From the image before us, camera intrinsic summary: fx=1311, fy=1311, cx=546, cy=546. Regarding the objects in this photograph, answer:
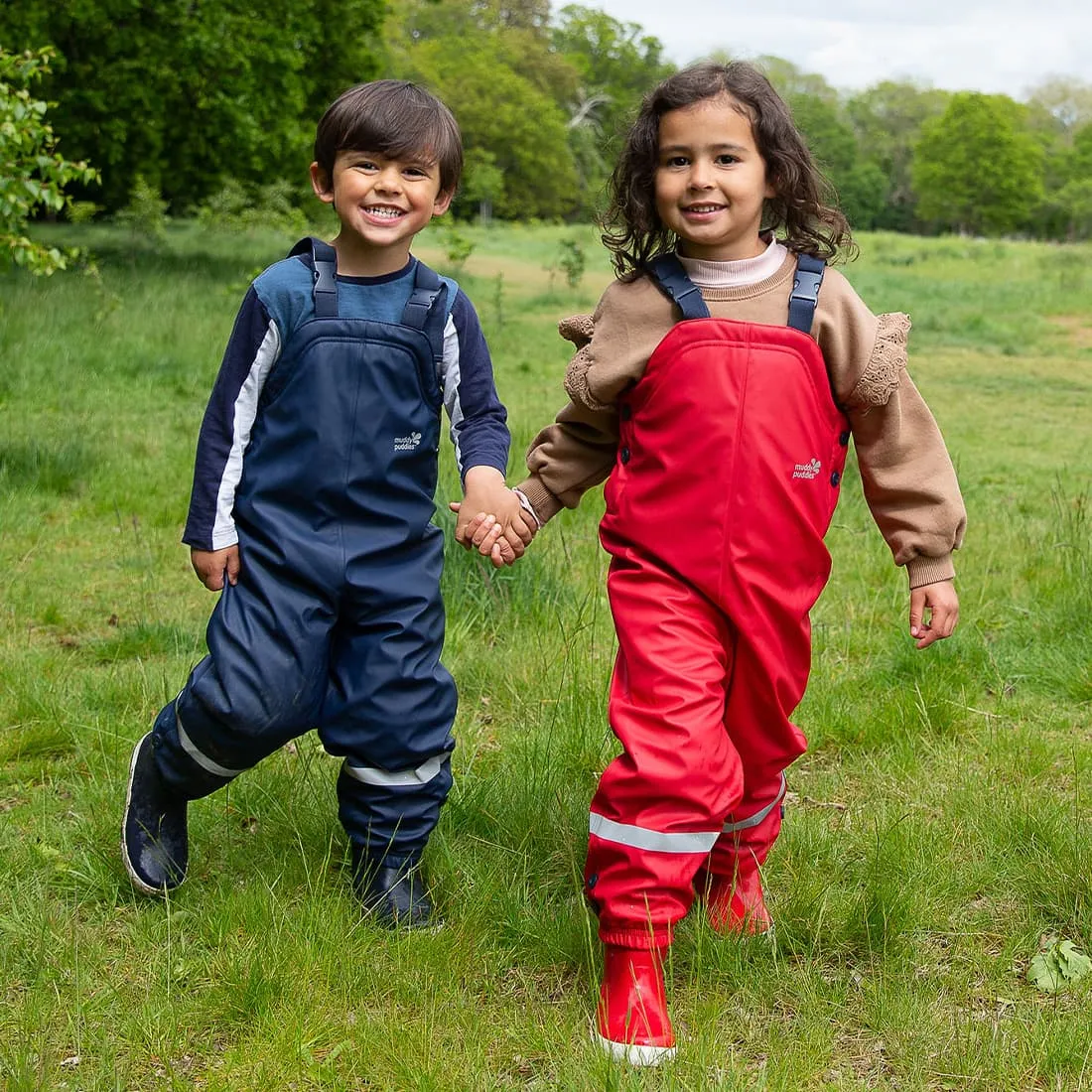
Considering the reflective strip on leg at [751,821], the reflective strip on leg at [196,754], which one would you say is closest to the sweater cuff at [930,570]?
the reflective strip on leg at [751,821]

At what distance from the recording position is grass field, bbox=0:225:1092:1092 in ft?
7.24

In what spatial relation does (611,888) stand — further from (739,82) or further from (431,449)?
(739,82)

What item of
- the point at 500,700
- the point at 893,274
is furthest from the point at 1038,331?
the point at 500,700

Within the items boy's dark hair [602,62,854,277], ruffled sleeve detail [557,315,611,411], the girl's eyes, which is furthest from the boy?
the girl's eyes

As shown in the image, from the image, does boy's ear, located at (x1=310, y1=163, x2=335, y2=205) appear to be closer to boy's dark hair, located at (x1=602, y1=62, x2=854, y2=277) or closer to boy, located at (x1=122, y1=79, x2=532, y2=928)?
boy, located at (x1=122, y1=79, x2=532, y2=928)

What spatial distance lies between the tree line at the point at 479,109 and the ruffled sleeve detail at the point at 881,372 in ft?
1.75

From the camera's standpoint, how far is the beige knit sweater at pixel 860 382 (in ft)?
7.77

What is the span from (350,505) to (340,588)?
0.16m

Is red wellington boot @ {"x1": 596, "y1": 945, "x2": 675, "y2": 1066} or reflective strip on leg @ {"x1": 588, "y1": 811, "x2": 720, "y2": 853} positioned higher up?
reflective strip on leg @ {"x1": 588, "y1": 811, "x2": 720, "y2": 853}

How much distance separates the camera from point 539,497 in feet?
8.80

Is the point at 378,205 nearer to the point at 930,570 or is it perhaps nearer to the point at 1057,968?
the point at 930,570

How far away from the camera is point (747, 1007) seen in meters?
2.37

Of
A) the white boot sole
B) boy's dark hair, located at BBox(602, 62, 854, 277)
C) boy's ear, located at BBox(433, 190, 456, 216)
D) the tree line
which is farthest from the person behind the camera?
the tree line

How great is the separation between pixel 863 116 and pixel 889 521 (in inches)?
4432
